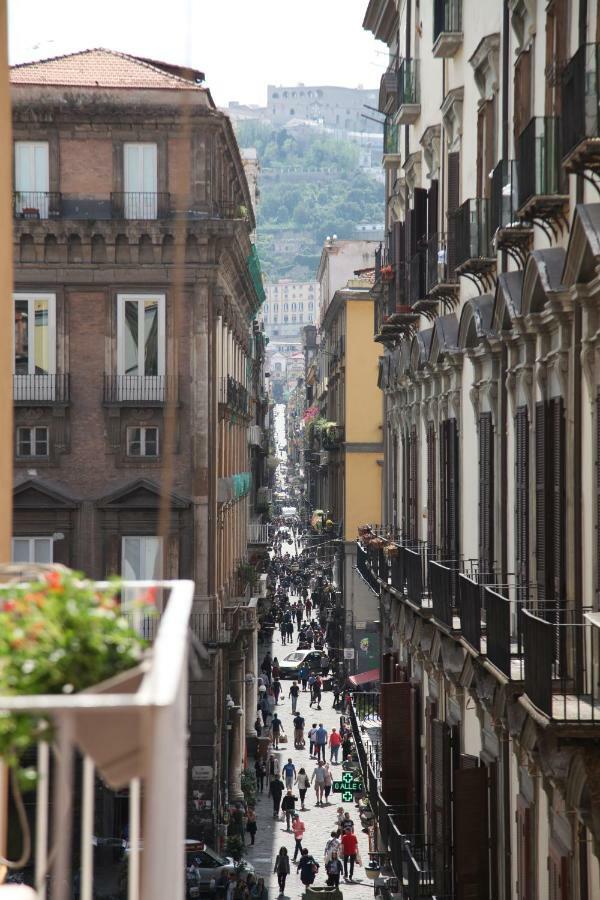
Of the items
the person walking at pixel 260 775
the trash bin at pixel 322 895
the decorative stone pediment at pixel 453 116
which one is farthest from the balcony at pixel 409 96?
the person walking at pixel 260 775

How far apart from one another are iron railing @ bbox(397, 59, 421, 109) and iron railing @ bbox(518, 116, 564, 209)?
543 inches

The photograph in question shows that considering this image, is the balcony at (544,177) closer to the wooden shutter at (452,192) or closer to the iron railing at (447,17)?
the wooden shutter at (452,192)

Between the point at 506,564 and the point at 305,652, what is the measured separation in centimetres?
4447

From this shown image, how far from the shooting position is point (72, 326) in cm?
3195

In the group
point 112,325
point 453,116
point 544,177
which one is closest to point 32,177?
point 112,325

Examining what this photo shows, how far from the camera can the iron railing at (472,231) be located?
58.5 feet

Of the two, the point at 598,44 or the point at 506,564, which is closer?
the point at 598,44

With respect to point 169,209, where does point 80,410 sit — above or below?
below

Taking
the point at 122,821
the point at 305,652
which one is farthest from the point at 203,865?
the point at 305,652

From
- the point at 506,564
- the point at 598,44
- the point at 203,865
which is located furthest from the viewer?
the point at 203,865

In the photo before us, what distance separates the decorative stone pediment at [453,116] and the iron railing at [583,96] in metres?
10.2

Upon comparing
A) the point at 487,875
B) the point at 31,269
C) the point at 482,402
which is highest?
the point at 31,269

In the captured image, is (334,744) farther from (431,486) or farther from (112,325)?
(431,486)

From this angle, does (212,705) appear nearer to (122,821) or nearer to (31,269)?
(122,821)
